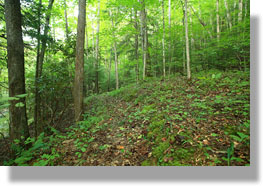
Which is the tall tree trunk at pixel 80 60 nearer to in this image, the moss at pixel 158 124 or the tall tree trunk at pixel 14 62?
the tall tree trunk at pixel 14 62

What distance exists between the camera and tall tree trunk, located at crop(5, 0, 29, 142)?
254 cm

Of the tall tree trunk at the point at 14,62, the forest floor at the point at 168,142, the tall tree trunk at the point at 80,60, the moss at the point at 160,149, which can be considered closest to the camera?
the forest floor at the point at 168,142

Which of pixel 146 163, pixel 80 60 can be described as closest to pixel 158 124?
pixel 146 163

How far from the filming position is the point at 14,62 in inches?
102

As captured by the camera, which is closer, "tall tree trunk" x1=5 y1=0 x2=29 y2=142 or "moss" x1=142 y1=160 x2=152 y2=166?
"moss" x1=142 y1=160 x2=152 y2=166

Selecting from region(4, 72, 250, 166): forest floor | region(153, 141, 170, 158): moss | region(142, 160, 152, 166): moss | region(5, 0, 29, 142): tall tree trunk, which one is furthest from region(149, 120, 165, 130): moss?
region(5, 0, 29, 142): tall tree trunk

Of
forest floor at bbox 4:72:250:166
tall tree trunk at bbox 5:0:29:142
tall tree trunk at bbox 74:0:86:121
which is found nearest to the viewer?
forest floor at bbox 4:72:250:166

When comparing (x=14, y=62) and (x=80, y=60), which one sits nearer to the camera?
(x=14, y=62)

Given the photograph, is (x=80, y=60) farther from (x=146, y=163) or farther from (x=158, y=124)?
(x=146, y=163)

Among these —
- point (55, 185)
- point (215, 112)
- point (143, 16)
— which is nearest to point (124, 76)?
point (143, 16)

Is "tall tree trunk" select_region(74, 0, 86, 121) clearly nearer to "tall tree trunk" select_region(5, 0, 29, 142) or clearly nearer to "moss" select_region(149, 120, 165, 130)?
"tall tree trunk" select_region(5, 0, 29, 142)

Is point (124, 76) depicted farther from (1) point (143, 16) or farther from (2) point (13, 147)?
(2) point (13, 147)

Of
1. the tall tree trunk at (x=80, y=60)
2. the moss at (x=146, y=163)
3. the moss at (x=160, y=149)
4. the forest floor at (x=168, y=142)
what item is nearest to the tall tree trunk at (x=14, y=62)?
the forest floor at (x=168, y=142)

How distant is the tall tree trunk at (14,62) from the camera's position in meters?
2.54
